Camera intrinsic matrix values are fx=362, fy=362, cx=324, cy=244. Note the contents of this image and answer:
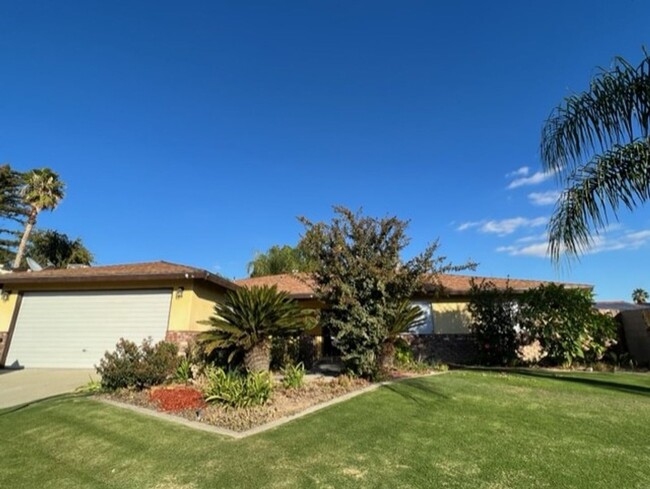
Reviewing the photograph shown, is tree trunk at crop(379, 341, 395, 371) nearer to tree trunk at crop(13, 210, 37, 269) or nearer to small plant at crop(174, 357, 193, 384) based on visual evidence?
small plant at crop(174, 357, 193, 384)

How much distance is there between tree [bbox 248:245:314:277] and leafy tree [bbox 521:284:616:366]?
16792 millimetres

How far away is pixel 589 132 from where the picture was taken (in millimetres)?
6059

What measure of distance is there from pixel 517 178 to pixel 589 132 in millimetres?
8985

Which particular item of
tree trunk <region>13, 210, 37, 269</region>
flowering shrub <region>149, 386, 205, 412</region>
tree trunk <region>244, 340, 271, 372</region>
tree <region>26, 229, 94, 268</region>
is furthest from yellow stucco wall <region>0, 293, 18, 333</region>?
tree <region>26, 229, 94, 268</region>

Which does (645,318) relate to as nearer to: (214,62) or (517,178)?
(517,178)

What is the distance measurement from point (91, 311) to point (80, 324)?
1.94ft

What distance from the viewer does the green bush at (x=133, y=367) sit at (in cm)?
821

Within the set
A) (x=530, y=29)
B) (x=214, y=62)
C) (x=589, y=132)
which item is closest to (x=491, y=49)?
(x=530, y=29)

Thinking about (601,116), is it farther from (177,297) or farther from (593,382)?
(177,297)

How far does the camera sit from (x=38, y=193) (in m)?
23.8

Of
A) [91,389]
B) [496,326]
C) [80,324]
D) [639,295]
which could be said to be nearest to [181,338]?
[91,389]

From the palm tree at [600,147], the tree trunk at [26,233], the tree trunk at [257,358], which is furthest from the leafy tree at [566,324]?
the tree trunk at [26,233]

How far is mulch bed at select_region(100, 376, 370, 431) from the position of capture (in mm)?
6008

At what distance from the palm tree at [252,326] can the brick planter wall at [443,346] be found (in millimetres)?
7148
